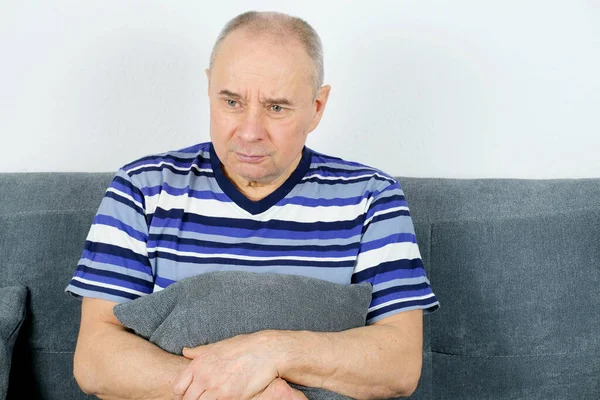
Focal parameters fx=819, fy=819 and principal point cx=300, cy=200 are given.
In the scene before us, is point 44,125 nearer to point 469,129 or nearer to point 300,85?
point 300,85

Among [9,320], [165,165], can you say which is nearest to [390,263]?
[165,165]

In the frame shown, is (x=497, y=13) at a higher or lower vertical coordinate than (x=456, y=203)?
higher

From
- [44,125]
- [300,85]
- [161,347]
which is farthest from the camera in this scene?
[44,125]

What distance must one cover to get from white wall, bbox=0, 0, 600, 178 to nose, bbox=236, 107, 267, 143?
0.73 m

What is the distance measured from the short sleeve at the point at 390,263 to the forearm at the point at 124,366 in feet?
1.56

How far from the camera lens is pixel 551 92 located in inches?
99.6

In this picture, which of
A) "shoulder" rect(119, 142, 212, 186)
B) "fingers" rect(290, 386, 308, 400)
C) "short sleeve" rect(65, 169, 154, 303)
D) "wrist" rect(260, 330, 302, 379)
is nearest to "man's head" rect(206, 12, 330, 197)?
"shoulder" rect(119, 142, 212, 186)

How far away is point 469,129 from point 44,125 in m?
1.30

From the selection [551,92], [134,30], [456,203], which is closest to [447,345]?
[456,203]

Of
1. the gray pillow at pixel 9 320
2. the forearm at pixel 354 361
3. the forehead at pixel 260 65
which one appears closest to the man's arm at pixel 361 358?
the forearm at pixel 354 361

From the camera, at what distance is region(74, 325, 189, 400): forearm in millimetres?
1654

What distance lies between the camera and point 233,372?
162 centimetres

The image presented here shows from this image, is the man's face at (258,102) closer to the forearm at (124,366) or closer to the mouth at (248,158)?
the mouth at (248,158)

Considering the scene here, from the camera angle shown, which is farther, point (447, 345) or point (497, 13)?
point (497, 13)
